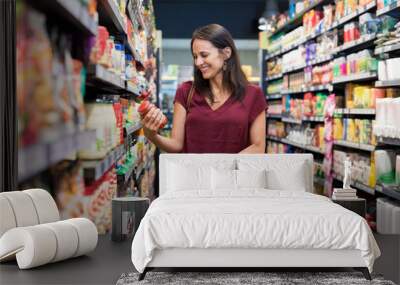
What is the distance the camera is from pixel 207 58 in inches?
194

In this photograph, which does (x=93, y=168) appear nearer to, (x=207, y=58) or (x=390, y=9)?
(x=207, y=58)

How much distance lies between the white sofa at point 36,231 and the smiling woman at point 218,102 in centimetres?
98

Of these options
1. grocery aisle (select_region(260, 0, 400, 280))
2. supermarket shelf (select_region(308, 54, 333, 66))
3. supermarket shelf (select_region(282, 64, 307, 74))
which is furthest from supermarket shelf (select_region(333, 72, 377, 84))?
supermarket shelf (select_region(282, 64, 307, 74))

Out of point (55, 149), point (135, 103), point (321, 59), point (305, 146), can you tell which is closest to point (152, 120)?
point (55, 149)

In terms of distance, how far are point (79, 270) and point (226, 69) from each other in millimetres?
1803

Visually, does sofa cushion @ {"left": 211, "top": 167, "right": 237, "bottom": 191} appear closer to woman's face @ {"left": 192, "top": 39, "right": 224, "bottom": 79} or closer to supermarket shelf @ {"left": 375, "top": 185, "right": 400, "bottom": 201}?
woman's face @ {"left": 192, "top": 39, "right": 224, "bottom": 79}

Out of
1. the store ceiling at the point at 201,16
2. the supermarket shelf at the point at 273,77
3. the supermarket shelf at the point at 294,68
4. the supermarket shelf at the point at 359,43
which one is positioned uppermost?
the store ceiling at the point at 201,16

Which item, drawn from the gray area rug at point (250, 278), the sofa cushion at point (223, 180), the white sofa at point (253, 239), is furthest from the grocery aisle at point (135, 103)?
the sofa cushion at point (223, 180)

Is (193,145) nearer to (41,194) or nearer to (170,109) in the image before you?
(41,194)

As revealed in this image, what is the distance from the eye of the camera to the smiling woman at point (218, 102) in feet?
16.1

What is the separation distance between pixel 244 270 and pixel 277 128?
7.68 m

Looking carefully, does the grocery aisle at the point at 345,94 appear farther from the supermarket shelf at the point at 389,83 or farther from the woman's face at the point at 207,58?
the woman's face at the point at 207,58

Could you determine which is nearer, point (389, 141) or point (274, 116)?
point (389, 141)

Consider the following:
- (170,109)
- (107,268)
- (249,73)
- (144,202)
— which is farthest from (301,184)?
(249,73)
